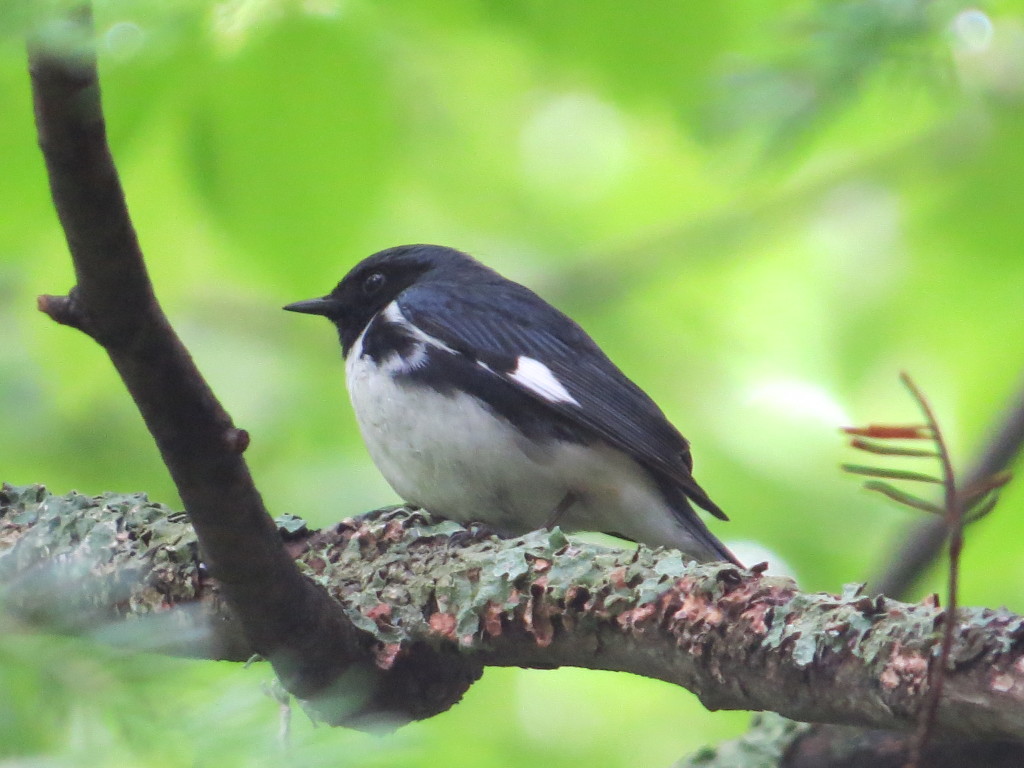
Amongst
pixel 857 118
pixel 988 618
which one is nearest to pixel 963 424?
pixel 857 118

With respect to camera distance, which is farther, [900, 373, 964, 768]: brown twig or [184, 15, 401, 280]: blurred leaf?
[184, 15, 401, 280]: blurred leaf

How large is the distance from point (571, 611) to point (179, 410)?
0.71m

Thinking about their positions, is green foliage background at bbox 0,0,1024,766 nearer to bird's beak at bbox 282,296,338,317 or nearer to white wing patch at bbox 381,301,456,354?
bird's beak at bbox 282,296,338,317

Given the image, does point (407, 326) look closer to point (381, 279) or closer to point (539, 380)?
point (539, 380)

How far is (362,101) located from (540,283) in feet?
6.85

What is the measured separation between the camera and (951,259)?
4.16 m

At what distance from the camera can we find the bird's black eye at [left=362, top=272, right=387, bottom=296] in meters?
4.23

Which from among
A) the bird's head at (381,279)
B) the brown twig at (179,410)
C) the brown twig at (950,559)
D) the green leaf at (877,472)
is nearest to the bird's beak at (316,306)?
the bird's head at (381,279)

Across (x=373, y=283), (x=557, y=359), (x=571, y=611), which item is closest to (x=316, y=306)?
(x=373, y=283)

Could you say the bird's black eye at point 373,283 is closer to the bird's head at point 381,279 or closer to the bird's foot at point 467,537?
the bird's head at point 381,279

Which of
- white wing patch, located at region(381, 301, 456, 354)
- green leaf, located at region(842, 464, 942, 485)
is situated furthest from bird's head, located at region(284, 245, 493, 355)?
green leaf, located at region(842, 464, 942, 485)

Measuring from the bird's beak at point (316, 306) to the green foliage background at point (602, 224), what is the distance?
19 centimetres

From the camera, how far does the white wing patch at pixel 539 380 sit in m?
3.50

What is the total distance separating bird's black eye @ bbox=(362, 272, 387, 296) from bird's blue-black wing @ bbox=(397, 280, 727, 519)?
302mm
